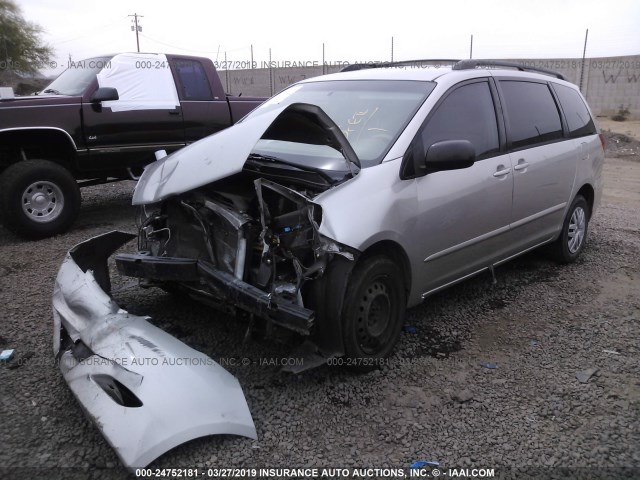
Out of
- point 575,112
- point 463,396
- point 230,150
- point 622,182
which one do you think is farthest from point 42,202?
point 622,182

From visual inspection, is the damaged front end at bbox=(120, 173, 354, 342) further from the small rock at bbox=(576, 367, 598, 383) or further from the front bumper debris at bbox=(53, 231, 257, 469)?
the small rock at bbox=(576, 367, 598, 383)

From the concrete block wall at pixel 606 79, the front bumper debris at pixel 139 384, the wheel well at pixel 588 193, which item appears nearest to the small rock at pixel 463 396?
Result: the front bumper debris at pixel 139 384

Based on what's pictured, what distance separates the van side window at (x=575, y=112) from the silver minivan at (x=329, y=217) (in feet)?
3.41

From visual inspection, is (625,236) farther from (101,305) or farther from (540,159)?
(101,305)

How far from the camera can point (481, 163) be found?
13.0ft

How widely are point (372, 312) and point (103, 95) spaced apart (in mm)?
4569

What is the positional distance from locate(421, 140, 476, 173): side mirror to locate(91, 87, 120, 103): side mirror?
14.2 ft

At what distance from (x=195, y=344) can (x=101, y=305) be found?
2.35 feet

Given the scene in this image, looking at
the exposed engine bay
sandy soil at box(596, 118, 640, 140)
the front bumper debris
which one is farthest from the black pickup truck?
sandy soil at box(596, 118, 640, 140)

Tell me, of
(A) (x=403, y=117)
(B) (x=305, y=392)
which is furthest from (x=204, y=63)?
(B) (x=305, y=392)

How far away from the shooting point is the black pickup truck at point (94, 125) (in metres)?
5.81

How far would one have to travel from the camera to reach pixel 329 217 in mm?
2908

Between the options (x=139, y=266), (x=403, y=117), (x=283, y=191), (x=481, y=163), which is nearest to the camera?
(x=283, y=191)

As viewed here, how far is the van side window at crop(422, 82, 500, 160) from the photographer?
12.1 feet
